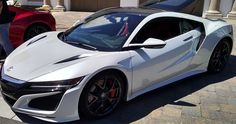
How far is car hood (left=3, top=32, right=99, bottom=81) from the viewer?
145 inches

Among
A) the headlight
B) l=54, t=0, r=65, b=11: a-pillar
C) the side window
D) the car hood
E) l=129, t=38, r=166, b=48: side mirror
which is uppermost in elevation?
the side window

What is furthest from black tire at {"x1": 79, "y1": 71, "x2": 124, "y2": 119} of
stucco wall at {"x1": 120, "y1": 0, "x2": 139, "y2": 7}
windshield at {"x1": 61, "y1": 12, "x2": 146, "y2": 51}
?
stucco wall at {"x1": 120, "y1": 0, "x2": 139, "y2": 7}

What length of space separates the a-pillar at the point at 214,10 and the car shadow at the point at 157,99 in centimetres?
612

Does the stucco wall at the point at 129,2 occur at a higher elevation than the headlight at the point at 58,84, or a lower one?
lower

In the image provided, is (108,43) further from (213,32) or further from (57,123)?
(213,32)

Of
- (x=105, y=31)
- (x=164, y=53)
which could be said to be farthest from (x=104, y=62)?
(x=164, y=53)

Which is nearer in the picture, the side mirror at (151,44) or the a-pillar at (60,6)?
the side mirror at (151,44)

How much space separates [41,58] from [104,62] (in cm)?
80

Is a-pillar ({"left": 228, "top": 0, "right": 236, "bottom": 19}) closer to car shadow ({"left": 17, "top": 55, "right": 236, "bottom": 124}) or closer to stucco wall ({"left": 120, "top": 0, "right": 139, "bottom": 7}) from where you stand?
stucco wall ({"left": 120, "top": 0, "right": 139, "bottom": 7})

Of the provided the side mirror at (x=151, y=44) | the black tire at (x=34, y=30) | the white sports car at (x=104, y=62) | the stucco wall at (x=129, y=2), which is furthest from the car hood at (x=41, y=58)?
the stucco wall at (x=129, y=2)

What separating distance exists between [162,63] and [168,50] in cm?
21

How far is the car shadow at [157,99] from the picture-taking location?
155 inches

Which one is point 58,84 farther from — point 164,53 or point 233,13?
point 233,13

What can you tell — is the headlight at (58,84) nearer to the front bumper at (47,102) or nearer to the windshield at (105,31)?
the front bumper at (47,102)
